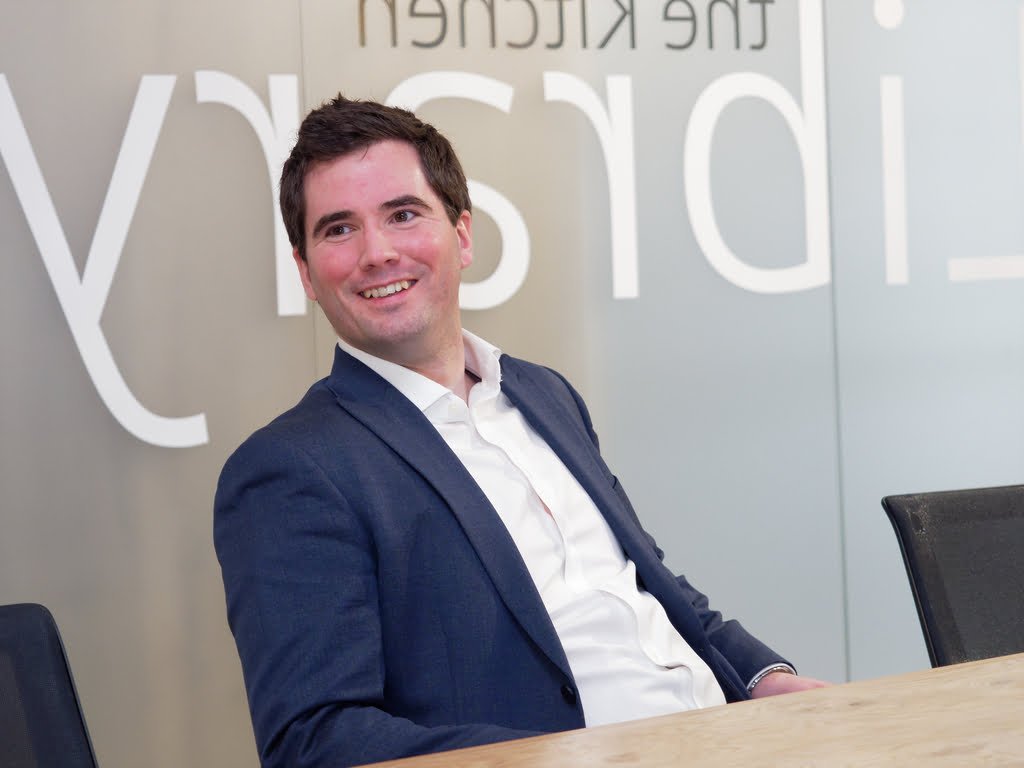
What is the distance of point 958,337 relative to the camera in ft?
12.5

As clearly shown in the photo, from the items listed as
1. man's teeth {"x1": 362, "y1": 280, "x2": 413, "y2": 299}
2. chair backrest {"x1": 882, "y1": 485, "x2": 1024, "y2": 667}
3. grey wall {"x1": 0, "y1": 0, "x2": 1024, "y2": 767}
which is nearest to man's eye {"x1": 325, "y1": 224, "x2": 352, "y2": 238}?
man's teeth {"x1": 362, "y1": 280, "x2": 413, "y2": 299}

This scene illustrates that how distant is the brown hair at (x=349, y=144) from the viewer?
1893mm

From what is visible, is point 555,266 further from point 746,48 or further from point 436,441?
point 436,441

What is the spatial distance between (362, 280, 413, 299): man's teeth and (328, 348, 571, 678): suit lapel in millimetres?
134

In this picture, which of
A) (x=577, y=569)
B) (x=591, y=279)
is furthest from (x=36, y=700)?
(x=591, y=279)

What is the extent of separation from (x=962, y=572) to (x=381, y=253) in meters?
1.03

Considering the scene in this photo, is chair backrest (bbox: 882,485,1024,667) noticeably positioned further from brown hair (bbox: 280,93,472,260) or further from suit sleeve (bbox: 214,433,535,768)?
brown hair (bbox: 280,93,472,260)

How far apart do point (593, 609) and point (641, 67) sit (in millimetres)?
Result: 2148

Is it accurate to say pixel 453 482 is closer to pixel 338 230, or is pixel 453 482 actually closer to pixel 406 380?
pixel 406 380

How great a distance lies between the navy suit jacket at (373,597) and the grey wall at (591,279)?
1.49m

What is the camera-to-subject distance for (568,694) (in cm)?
163

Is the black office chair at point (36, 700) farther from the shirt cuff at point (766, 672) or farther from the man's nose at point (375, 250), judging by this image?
the shirt cuff at point (766, 672)

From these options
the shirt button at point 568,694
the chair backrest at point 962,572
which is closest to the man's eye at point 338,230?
the shirt button at point 568,694

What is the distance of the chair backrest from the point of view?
1.79 metres
